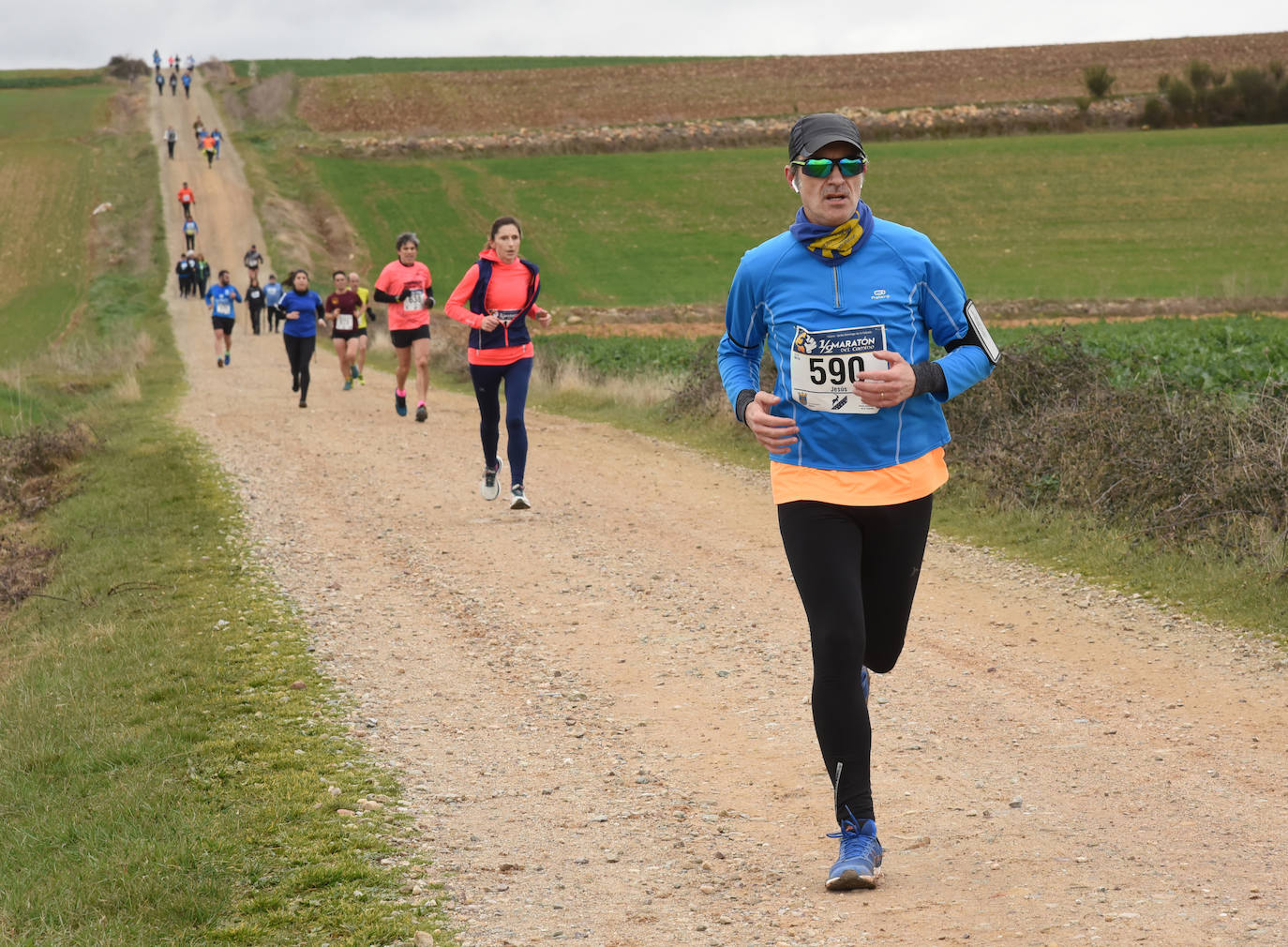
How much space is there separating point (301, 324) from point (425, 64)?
99423mm

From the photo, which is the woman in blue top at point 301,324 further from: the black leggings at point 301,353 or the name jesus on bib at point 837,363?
the name jesus on bib at point 837,363

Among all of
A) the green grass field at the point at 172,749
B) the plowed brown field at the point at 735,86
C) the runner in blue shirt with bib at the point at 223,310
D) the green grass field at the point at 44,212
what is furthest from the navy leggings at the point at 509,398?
the plowed brown field at the point at 735,86

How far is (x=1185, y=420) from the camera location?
33.0 ft

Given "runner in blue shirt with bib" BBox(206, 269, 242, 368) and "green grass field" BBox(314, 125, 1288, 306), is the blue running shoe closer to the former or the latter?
"runner in blue shirt with bib" BBox(206, 269, 242, 368)

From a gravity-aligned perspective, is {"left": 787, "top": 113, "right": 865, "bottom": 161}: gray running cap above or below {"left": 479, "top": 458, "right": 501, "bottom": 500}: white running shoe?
above

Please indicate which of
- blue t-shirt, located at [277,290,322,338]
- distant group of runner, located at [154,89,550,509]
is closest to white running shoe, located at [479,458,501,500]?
distant group of runner, located at [154,89,550,509]

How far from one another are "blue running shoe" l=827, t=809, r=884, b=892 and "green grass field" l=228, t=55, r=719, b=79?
101 metres

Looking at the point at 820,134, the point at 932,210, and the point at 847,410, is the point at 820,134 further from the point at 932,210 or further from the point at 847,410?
the point at 932,210

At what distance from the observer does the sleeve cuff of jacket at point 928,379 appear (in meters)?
4.26

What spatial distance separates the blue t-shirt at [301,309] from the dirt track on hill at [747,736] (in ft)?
28.4

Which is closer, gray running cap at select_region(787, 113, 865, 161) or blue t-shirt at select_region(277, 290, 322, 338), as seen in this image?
gray running cap at select_region(787, 113, 865, 161)

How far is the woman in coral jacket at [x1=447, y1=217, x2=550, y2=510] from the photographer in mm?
11086

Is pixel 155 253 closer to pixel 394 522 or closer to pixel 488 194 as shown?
pixel 488 194

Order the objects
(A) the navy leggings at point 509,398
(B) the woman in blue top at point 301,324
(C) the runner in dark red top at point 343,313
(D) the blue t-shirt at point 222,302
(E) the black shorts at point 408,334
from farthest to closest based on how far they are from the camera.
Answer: (D) the blue t-shirt at point 222,302 → (C) the runner in dark red top at point 343,313 → (B) the woman in blue top at point 301,324 → (E) the black shorts at point 408,334 → (A) the navy leggings at point 509,398
